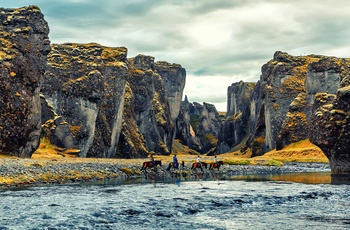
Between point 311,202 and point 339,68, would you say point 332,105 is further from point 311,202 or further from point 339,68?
point 339,68

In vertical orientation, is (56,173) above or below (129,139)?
below

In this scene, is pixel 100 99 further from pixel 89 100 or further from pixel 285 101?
pixel 285 101

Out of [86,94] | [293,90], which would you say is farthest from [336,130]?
[293,90]

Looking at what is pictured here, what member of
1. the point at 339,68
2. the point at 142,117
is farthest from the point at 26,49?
Result: the point at 339,68

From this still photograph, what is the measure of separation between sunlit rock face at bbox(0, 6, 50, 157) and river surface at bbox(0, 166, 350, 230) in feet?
128

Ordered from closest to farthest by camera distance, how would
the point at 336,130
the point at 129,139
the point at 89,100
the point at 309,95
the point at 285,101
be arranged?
1. the point at 336,130
2. the point at 89,100
3. the point at 129,139
4. the point at 309,95
5. the point at 285,101

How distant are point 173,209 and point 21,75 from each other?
60111 millimetres

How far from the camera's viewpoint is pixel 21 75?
80.2 meters

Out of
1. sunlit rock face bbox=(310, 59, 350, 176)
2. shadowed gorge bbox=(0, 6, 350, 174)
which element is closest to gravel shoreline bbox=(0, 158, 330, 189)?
shadowed gorge bbox=(0, 6, 350, 174)

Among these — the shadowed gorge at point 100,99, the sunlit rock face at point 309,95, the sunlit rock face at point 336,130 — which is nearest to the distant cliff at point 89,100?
the shadowed gorge at point 100,99

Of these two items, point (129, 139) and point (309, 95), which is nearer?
point (129, 139)

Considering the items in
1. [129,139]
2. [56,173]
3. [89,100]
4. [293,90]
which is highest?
[293,90]

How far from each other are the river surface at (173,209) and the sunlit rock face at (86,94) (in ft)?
232

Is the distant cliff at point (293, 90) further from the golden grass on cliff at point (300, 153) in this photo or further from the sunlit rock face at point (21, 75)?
the sunlit rock face at point (21, 75)
